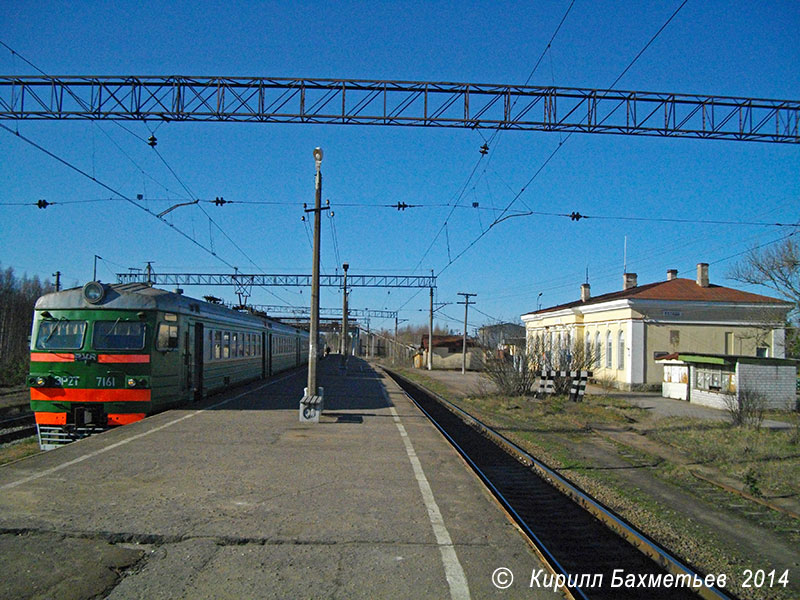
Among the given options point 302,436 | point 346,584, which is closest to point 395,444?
point 302,436

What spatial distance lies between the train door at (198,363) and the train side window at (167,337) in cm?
178

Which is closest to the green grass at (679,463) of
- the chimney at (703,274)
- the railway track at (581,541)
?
the railway track at (581,541)

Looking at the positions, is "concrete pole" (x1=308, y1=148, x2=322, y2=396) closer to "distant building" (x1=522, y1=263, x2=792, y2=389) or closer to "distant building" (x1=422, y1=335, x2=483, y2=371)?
"distant building" (x1=522, y1=263, x2=792, y2=389)

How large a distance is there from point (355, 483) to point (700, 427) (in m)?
12.6

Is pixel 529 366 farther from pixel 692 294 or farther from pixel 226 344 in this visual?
pixel 692 294

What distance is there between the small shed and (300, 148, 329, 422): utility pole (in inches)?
534

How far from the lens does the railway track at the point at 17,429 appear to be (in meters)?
15.1

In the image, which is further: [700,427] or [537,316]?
[537,316]

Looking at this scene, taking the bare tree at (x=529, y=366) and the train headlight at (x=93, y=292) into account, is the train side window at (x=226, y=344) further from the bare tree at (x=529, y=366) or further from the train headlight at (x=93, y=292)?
the bare tree at (x=529, y=366)

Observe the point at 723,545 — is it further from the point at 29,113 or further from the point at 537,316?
the point at 537,316

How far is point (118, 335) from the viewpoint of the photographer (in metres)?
13.5

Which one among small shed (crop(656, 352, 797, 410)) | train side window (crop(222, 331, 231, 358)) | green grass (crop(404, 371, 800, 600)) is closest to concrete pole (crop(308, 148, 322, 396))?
green grass (crop(404, 371, 800, 600))

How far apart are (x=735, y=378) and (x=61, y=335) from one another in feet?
69.4

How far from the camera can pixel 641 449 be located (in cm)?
1412
